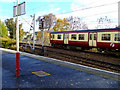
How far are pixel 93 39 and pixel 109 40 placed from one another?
2.22 m

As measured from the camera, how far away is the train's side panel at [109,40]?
1398 cm

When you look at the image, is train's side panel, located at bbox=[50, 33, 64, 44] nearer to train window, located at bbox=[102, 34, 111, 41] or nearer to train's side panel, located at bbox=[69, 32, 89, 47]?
train's side panel, located at bbox=[69, 32, 89, 47]

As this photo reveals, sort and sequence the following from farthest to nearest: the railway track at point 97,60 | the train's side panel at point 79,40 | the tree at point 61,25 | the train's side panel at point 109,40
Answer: the tree at point 61,25 → the train's side panel at point 79,40 → the train's side panel at point 109,40 → the railway track at point 97,60

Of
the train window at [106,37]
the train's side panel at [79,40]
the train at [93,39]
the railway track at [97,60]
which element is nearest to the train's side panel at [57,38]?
the train at [93,39]

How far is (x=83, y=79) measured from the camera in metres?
5.97

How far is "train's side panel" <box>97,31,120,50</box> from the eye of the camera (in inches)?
550

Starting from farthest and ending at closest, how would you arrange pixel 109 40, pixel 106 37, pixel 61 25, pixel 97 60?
pixel 61 25, pixel 106 37, pixel 109 40, pixel 97 60

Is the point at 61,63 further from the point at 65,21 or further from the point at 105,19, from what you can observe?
the point at 65,21

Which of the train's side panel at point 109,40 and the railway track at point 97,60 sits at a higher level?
the train's side panel at point 109,40

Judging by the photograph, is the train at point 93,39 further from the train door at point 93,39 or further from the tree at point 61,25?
the tree at point 61,25

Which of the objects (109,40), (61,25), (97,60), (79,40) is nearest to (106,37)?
(109,40)

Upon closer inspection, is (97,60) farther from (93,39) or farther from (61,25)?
(61,25)

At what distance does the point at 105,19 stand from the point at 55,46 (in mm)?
14264

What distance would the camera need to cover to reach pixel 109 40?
1467 cm
